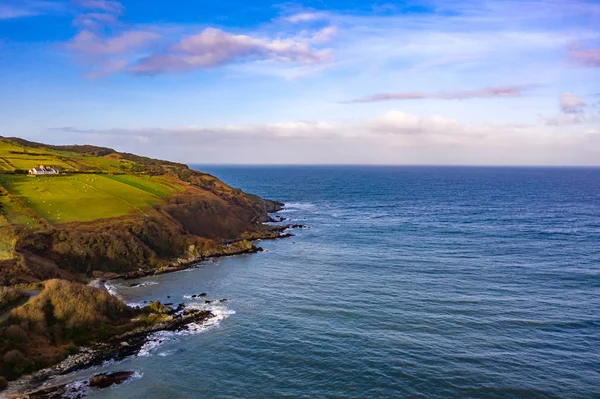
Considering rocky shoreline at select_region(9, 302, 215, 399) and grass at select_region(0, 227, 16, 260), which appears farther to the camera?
grass at select_region(0, 227, 16, 260)

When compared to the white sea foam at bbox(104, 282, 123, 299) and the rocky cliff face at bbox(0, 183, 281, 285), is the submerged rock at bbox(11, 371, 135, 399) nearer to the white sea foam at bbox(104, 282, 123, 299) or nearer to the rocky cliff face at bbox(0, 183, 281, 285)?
the white sea foam at bbox(104, 282, 123, 299)

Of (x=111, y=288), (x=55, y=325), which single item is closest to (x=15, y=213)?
(x=111, y=288)

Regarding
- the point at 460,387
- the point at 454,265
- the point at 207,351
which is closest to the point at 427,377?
the point at 460,387

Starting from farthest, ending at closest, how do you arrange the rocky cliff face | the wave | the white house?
1. the white house
2. the rocky cliff face
3. the wave

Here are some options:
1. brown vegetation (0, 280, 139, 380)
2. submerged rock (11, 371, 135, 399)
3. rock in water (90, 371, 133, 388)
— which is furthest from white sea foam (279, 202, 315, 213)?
submerged rock (11, 371, 135, 399)

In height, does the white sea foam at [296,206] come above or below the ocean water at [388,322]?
above

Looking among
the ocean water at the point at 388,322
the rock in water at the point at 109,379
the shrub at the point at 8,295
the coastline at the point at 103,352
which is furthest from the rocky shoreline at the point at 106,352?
the shrub at the point at 8,295

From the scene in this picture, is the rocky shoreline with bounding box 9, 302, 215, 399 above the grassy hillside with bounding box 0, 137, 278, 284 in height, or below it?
below

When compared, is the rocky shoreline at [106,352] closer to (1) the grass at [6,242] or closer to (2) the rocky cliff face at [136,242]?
(2) the rocky cliff face at [136,242]
